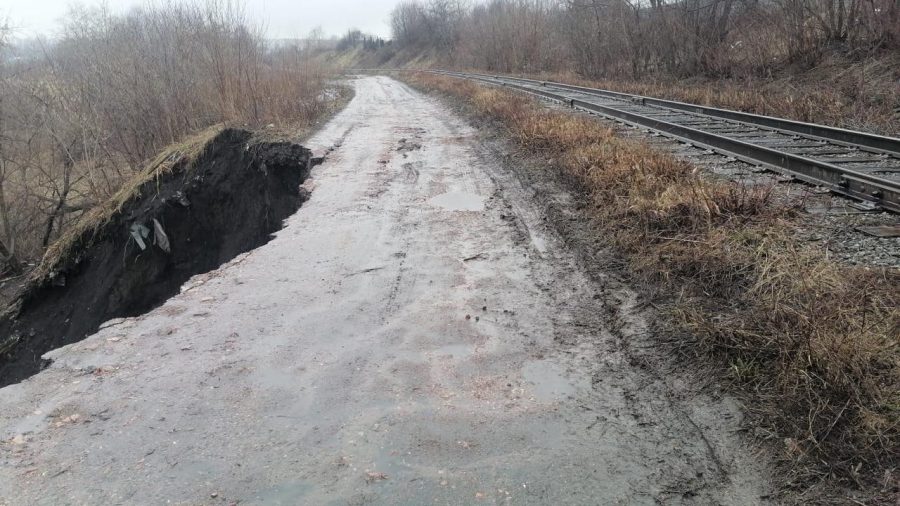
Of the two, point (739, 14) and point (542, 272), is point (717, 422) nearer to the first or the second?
point (542, 272)

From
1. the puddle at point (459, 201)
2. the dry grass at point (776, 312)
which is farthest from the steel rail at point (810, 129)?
the puddle at point (459, 201)

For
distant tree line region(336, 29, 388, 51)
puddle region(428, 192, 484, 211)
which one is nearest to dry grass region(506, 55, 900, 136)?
puddle region(428, 192, 484, 211)

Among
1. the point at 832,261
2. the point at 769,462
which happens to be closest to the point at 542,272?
the point at 832,261

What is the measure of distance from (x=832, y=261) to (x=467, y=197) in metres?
4.93

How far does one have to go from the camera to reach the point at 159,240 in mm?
11734

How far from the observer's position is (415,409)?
3.56m

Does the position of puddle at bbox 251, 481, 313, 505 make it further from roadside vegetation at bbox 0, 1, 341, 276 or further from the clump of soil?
roadside vegetation at bbox 0, 1, 341, 276

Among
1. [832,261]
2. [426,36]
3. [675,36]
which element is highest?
[426,36]

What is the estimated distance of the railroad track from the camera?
19.6 feet

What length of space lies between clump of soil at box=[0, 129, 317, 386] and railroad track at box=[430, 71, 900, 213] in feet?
23.3

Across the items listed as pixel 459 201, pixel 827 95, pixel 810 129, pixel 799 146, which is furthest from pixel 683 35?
pixel 459 201

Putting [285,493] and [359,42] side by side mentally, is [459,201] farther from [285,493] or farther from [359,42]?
[359,42]

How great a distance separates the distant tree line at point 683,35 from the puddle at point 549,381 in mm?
14806

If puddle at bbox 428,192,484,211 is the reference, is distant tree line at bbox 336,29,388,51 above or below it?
above
